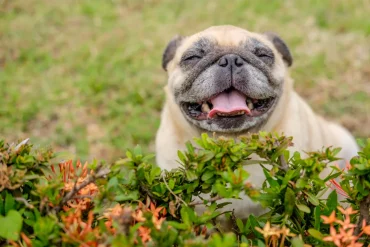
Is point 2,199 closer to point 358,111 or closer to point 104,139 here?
point 104,139

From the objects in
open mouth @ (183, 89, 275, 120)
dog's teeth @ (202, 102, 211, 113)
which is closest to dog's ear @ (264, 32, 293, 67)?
open mouth @ (183, 89, 275, 120)

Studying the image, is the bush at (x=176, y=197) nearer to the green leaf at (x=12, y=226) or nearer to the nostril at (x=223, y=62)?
the green leaf at (x=12, y=226)

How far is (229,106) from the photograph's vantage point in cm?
286

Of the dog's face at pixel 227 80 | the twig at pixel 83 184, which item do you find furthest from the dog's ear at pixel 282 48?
the twig at pixel 83 184

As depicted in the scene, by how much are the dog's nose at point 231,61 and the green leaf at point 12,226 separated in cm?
157

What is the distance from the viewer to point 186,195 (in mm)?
1872

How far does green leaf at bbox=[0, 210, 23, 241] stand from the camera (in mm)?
1623

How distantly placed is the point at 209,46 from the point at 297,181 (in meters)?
1.48

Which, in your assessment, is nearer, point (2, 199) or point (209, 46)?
point (2, 199)

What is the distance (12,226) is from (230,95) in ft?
5.37

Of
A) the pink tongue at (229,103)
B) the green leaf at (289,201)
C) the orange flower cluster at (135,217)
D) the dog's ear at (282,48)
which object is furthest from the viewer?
the dog's ear at (282,48)

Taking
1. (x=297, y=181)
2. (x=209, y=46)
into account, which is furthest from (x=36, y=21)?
(x=297, y=181)

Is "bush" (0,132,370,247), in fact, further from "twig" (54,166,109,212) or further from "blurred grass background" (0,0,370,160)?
"blurred grass background" (0,0,370,160)

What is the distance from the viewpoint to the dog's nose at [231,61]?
2824 millimetres
